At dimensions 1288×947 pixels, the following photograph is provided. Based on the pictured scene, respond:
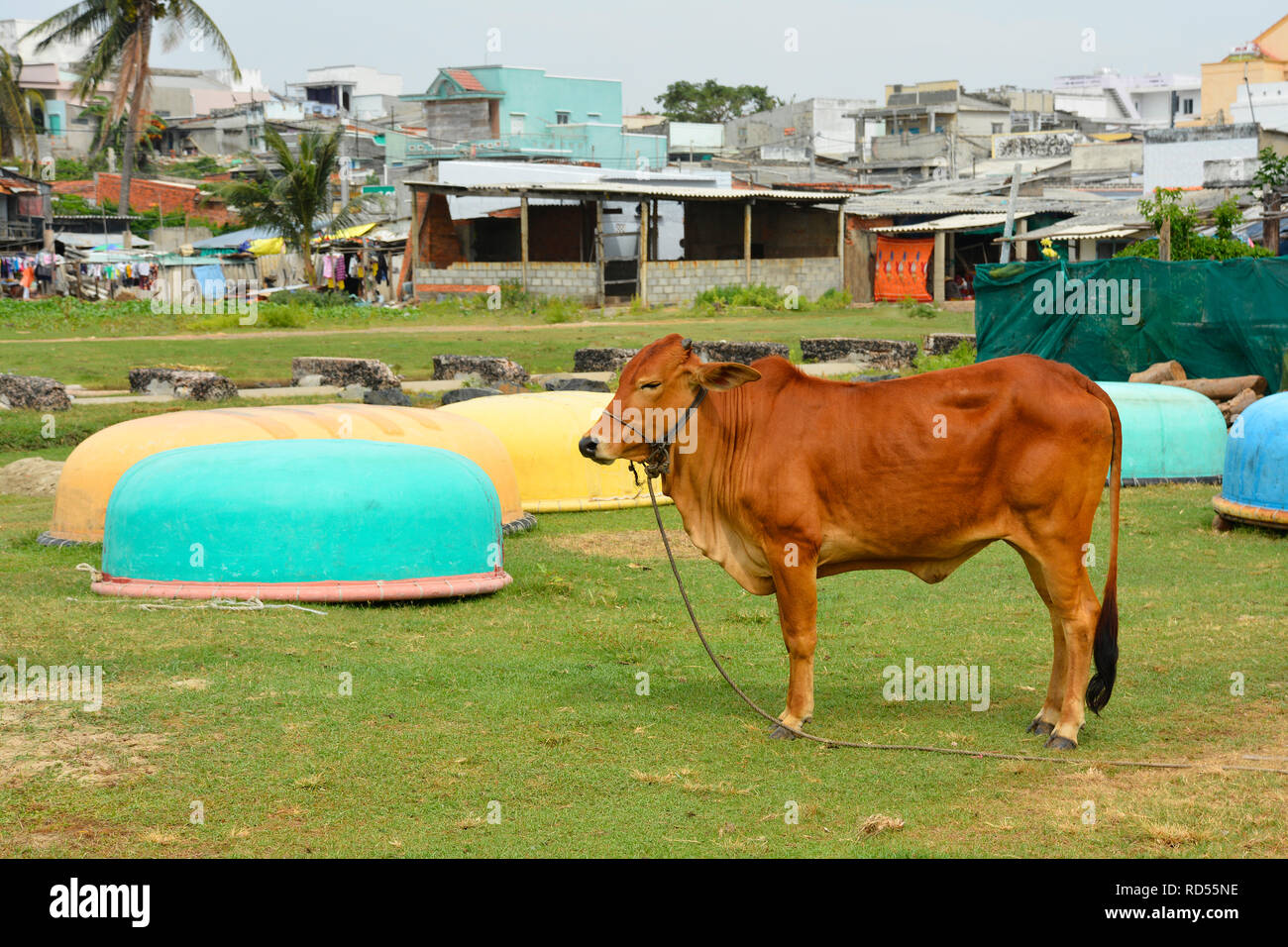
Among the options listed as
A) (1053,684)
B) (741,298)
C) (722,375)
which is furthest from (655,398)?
(741,298)

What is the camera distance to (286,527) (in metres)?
9.28

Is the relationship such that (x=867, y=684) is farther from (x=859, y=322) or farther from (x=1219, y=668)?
(x=859, y=322)

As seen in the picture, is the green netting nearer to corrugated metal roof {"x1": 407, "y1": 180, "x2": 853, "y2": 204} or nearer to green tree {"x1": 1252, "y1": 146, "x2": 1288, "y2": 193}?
green tree {"x1": 1252, "y1": 146, "x2": 1288, "y2": 193}

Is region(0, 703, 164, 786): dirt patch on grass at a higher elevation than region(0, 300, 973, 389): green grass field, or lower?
lower

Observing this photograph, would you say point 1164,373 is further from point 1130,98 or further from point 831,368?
point 1130,98

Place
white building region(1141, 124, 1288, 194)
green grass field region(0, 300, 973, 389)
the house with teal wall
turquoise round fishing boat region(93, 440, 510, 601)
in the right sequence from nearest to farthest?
turquoise round fishing boat region(93, 440, 510, 601), green grass field region(0, 300, 973, 389), white building region(1141, 124, 1288, 194), the house with teal wall

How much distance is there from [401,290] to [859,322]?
1846 cm

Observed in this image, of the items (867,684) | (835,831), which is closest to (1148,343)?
(867,684)

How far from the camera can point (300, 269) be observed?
54750mm

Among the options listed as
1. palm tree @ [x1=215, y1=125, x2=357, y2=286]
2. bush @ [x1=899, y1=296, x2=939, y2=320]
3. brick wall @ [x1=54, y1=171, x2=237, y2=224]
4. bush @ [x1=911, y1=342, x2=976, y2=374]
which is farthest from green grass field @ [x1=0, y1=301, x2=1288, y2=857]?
brick wall @ [x1=54, y1=171, x2=237, y2=224]

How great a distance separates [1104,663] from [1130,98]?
90.8 metres

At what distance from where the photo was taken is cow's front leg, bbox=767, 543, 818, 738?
6840 millimetres

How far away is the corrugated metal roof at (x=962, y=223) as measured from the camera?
148 feet

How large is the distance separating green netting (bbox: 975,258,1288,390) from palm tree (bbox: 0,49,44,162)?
170 ft
